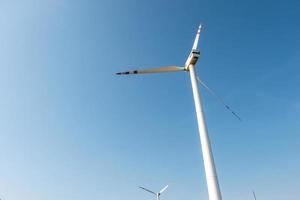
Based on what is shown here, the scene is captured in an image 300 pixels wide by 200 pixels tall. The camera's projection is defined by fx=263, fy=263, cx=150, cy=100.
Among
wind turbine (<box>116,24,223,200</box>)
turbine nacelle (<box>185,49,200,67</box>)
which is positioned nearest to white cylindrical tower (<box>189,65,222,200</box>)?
wind turbine (<box>116,24,223,200</box>)

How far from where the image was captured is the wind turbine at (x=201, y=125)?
29.0 metres

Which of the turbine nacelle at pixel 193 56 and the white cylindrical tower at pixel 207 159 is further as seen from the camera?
the turbine nacelle at pixel 193 56

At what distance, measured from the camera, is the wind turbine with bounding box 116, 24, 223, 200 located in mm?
29022

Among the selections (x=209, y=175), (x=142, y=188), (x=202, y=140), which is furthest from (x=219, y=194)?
(x=142, y=188)

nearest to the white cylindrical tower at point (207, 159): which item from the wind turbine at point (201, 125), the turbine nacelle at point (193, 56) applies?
the wind turbine at point (201, 125)

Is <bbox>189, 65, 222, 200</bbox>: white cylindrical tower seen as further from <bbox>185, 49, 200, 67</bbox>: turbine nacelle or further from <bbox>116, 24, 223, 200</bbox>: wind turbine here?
<bbox>185, 49, 200, 67</bbox>: turbine nacelle

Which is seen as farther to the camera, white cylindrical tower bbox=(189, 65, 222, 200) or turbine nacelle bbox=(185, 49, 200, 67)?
turbine nacelle bbox=(185, 49, 200, 67)

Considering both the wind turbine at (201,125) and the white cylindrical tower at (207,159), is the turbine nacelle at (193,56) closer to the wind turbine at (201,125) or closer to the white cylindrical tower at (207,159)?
the wind turbine at (201,125)

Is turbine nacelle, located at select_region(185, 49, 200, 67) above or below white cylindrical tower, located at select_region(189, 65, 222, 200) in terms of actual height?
above

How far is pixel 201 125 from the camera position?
109 ft

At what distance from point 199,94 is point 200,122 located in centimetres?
519

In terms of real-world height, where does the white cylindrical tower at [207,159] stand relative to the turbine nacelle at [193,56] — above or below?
below

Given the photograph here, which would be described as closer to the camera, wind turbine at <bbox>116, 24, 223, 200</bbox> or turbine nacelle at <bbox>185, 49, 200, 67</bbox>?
wind turbine at <bbox>116, 24, 223, 200</bbox>

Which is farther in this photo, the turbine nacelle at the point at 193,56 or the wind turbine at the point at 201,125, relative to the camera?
the turbine nacelle at the point at 193,56
